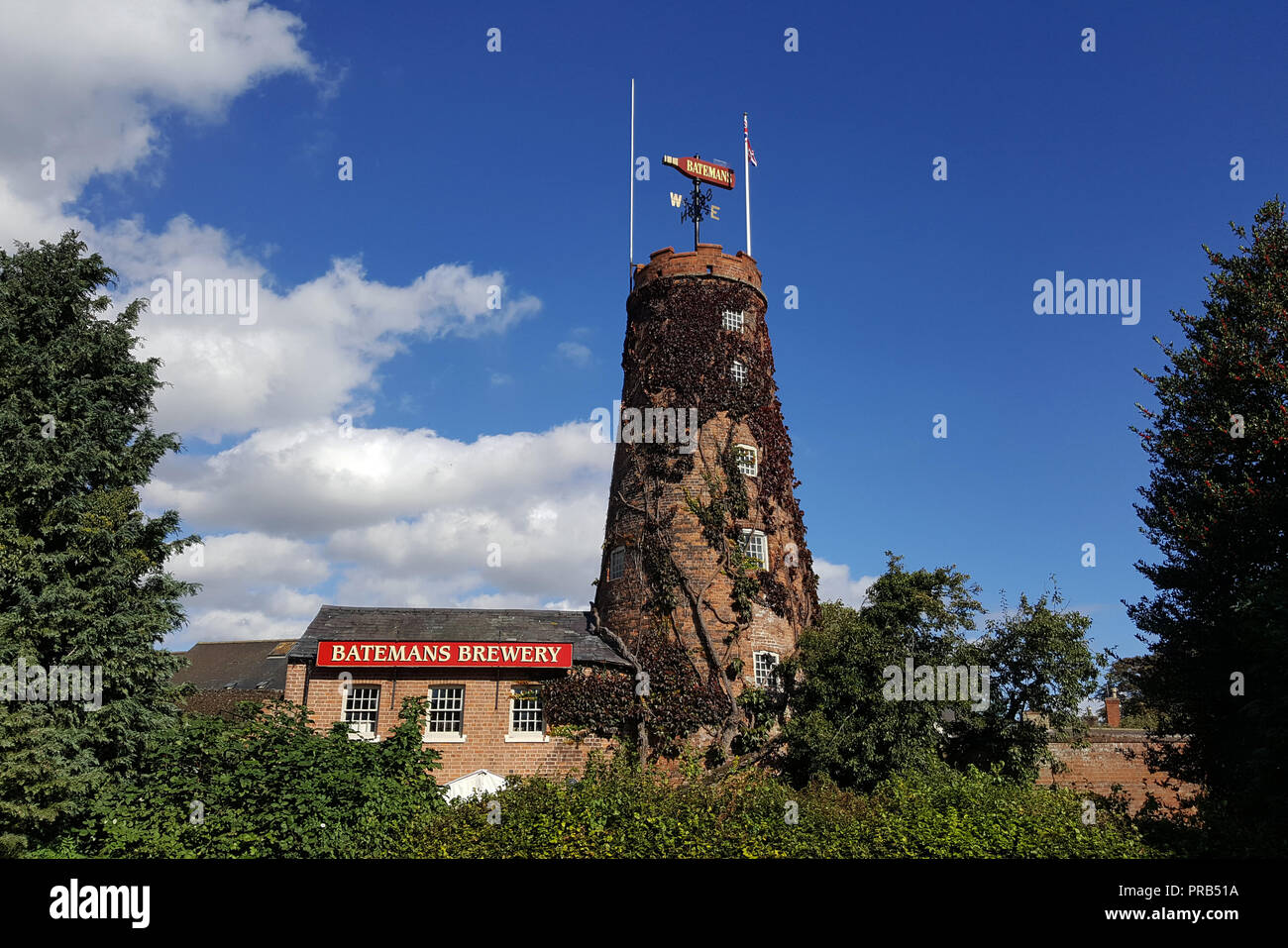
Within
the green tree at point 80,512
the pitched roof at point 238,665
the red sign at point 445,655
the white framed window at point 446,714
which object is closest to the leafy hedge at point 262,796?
the green tree at point 80,512

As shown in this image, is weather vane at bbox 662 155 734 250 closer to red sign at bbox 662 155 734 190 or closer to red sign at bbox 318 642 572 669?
red sign at bbox 662 155 734 190

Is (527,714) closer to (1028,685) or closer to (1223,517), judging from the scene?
(1028,685)

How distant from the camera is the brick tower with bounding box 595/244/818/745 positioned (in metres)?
27.2

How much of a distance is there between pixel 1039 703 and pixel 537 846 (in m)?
15.1

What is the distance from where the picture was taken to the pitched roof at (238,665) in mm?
50969

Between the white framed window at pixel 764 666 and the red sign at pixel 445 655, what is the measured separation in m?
6.00

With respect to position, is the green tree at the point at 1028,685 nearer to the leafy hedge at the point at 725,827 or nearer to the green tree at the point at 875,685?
the green tree at the point at 875,685

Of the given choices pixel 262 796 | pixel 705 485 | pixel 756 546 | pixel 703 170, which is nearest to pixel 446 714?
pixel 705 485

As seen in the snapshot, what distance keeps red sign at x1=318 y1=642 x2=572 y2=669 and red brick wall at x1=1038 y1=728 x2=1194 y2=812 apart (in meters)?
18.5

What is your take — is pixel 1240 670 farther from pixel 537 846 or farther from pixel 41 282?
pixel 41 282
